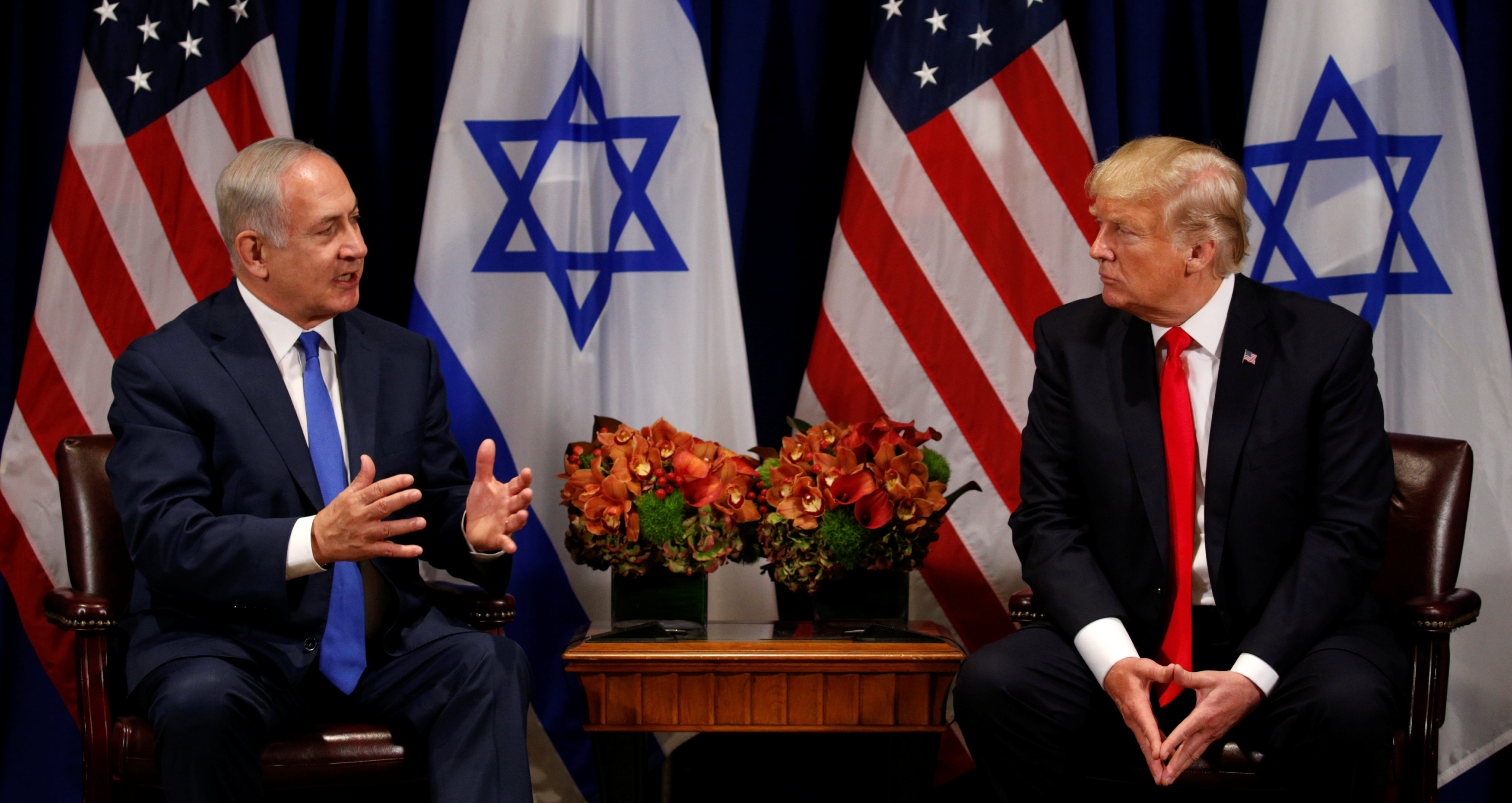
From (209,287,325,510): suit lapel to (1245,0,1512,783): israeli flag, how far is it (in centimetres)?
226

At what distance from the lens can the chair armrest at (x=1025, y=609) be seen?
95.8 inches

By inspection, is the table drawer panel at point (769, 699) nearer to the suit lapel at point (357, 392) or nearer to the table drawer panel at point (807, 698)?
the table drawer panel at point (807, 698)

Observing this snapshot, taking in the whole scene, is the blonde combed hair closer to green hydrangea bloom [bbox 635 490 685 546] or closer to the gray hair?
green hydrangea bloom [bbox 635 490 685 546]

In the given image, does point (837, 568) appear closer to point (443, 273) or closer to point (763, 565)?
point (763, 565)

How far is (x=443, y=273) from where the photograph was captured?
3068mm

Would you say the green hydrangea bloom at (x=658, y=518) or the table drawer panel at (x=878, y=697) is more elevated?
the green hydrangea bloom at (x=658, y=518)

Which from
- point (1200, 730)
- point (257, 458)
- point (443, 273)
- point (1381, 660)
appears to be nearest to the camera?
point (1200, 730)

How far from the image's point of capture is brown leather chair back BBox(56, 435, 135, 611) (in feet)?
8.17

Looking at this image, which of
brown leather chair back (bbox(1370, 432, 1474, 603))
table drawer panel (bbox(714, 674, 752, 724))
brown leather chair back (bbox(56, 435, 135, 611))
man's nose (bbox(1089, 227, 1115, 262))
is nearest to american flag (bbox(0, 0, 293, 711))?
brown leather chair back (bbox(56, 435, 135, 611))

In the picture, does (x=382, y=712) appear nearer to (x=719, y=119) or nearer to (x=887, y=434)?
(x=887, y=434)

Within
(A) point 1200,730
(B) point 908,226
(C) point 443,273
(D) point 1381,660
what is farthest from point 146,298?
(D) point 1381,660

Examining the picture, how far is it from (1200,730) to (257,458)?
1742 mm

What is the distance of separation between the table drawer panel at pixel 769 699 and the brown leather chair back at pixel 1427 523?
4.09 feet

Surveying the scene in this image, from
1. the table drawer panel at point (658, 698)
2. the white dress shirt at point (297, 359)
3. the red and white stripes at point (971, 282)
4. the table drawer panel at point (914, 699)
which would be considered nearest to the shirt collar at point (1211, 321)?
the red and white stripes at point (971, 282)
